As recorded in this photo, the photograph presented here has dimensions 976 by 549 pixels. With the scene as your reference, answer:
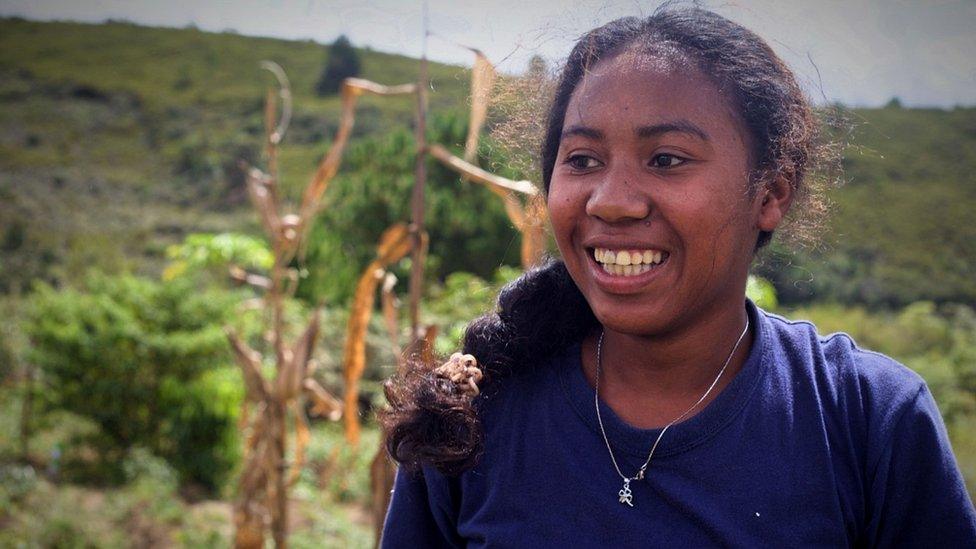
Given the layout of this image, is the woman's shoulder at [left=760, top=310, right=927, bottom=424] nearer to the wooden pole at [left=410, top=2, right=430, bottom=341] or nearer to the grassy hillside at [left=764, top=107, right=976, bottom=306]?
the wooden pole at [left=410, top=2, right=430, bottom=341]

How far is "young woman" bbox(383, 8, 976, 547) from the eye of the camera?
3.30ft

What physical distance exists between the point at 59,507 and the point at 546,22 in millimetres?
4229

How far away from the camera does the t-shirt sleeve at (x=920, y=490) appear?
99 cm

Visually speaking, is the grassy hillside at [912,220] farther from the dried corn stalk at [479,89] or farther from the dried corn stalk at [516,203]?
the dried corn stalk at [479,89]

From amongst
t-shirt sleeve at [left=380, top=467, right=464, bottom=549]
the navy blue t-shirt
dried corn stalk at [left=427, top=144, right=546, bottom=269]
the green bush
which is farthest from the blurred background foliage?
t-shirt sleeve at [left=380, top=467, right=464, bottom=549]

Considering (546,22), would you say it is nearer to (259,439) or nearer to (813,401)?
(813,401)

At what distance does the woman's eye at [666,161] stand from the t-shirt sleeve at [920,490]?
1.30 feet

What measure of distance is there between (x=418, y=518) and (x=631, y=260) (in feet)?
1.58

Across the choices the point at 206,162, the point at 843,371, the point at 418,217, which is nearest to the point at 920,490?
the point at 843,371

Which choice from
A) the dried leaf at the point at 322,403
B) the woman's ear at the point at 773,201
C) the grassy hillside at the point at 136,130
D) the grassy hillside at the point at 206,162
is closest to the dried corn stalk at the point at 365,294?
the dried leaf at the point at 322,403

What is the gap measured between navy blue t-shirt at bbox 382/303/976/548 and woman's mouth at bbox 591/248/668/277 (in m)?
0.19

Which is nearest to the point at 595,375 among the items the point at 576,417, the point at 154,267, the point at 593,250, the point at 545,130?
the point at 576,417

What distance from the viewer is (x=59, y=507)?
443cm

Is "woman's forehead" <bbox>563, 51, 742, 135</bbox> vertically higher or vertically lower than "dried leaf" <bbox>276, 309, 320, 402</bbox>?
higher
